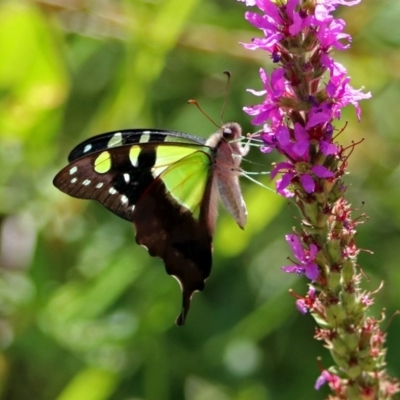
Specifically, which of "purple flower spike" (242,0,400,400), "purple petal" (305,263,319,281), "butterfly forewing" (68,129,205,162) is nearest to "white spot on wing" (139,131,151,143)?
"butterfly forewing" (68,129,205,162)

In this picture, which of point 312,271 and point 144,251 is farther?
point 144,251

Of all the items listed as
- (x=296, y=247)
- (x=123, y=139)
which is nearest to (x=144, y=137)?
(x=123, y=139)

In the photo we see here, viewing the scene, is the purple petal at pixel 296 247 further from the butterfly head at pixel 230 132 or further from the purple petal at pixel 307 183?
the butterfly head at pixel 230 132

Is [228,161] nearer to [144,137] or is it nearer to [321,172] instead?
[144,137]

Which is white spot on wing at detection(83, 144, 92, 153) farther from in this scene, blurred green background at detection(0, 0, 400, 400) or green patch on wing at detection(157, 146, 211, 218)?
blurred green background at detection(0, 0, 400, 400)

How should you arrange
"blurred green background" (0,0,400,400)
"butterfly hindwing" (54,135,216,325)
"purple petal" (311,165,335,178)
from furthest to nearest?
"blurred green background" (0,0,400,400) < "butterfly hindwing" (54,135,216,325) < "purple petal" (311,165,335,178)
